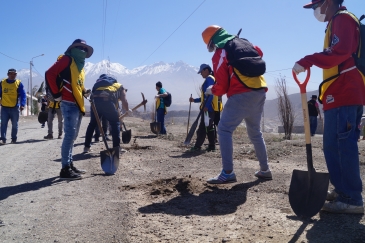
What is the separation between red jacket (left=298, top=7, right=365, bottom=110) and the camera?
3164 millimetres

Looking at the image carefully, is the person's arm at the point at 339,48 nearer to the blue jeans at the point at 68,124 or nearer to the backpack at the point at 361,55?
the backpack at the point at 361,55

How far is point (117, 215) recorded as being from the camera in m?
3.47

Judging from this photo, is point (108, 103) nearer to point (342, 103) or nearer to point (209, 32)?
point (209, 32)

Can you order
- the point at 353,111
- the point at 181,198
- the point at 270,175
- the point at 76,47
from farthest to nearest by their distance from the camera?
the point at 76,47 → the point at 270,175 → the point at 181,198 → the point at 353,111

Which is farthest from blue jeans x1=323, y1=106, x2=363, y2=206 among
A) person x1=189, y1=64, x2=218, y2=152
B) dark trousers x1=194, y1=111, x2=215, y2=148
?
dark trousers x1=194, y1=111, x2=215, y2=148

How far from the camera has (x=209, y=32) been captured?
15.2 feet

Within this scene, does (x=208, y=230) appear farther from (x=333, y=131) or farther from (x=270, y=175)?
(x=270, y=175)

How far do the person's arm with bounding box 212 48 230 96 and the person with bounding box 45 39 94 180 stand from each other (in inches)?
75.3

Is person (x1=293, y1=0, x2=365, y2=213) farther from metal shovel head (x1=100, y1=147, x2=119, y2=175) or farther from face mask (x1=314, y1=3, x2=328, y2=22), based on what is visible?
metal shovel head (x1=100, y1=147, x2=119, y2=175)

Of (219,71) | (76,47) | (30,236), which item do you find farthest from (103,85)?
(30,236)

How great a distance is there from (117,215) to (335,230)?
1875mm

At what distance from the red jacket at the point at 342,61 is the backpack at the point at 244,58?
94cm

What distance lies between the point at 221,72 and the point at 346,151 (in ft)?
5.48

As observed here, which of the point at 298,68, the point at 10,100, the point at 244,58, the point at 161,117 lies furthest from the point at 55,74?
the point at 161,117
